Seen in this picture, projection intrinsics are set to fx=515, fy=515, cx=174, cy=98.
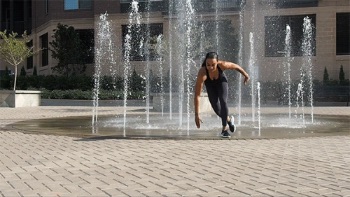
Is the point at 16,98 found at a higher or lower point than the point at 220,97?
lower

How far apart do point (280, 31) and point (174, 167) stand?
28680 millimetres

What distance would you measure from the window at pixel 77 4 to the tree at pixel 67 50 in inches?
97.5

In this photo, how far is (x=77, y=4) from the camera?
38219 mm

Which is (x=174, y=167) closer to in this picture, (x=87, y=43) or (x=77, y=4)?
(x=87, y=43)

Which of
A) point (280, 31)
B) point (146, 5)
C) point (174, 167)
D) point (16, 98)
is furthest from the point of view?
point (146, 5)

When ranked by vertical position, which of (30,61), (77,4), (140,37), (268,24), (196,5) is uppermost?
(77,4)

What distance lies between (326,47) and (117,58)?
1406 centimetres

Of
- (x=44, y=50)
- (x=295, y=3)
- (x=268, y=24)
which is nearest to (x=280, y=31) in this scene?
(x=268, y=24)

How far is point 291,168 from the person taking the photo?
6.24 metres

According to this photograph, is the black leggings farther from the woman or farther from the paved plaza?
the paved plaza

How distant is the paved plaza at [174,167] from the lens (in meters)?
5.05

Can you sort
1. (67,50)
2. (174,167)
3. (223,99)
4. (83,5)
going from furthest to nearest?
(83,5) < (67,50) < (223,99) < (174,167)

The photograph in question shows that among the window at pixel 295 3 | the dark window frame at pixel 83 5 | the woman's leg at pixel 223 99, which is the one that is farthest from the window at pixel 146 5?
the woman's leg at pixel 223 99

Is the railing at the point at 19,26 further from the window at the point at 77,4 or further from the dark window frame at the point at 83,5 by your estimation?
the dark window frame at the point at 83,5
